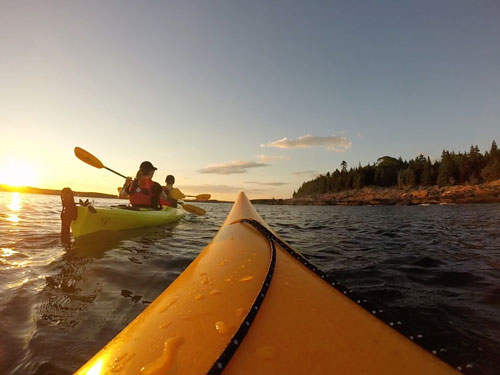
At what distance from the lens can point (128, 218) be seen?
7469 mm

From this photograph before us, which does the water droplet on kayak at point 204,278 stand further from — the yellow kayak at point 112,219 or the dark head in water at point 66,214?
the yellow kayak at point 112,219

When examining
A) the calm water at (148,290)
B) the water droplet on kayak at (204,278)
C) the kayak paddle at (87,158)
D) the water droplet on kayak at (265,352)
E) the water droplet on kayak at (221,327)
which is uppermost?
the kayak paddle at (87,158)

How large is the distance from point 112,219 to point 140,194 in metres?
1.78

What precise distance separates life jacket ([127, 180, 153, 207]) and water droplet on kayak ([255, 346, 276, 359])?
26.6 ft

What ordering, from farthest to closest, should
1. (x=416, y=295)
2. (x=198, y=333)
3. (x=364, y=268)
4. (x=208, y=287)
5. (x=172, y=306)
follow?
(x=364, y=268), (x=416, y=295), (x=208, y=287), (x=172, y=306), (x=198, y=333)

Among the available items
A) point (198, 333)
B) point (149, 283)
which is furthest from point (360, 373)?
point (149, 283)

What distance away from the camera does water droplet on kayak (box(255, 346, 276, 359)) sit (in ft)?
3.57

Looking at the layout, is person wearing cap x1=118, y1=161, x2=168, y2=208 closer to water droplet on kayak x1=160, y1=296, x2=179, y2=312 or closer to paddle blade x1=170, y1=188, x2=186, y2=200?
paddle blade x1=170, y1=188, x2=186, y2=200

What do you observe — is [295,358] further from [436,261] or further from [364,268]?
[436,261]

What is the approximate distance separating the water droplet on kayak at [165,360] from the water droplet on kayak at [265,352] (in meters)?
0.38

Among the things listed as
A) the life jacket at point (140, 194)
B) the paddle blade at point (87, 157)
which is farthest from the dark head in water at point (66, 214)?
the paddle blade at point (87, 157)

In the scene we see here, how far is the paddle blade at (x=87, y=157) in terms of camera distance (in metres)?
7.90

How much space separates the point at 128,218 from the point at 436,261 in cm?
738

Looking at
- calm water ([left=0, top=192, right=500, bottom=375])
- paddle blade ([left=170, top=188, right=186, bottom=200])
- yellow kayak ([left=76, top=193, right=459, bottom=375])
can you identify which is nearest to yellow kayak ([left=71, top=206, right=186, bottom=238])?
calm water ([left=0, top=192, right=500, bottom=375])
